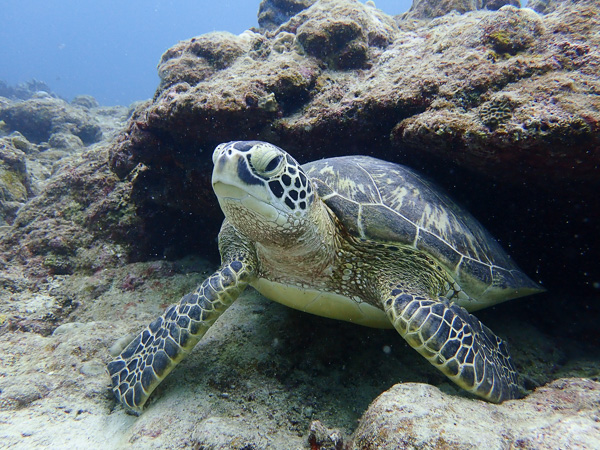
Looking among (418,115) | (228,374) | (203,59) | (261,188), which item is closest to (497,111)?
(418,115)

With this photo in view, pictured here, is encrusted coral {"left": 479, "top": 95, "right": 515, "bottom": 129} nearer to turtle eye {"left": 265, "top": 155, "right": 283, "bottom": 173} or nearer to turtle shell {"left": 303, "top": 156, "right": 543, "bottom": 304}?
turtle shell {"left": 303, "top": 156, "right": 543, "bottom": 304}

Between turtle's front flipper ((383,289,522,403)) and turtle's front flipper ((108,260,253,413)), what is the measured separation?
3.85 ft

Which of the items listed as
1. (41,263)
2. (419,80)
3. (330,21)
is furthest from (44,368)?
(330,21)

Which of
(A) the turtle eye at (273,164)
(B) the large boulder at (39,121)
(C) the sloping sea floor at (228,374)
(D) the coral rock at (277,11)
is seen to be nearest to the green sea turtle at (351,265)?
(A) the turtle eye at (273,164)

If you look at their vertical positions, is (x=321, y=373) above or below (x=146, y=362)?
below

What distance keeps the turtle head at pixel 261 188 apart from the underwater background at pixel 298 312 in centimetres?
109

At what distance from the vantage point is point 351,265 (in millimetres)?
2447

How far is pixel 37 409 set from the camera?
1975 mm

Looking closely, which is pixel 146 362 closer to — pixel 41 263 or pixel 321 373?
pixel 321 373

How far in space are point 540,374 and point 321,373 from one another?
1.74 meters

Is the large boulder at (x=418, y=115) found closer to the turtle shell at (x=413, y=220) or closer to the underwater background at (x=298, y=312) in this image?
the underwater background at (x=298, y=312)

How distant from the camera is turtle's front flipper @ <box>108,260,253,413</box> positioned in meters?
2.04

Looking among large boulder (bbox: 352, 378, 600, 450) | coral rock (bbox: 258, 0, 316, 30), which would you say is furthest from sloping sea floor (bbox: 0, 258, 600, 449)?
coral rock (bbox: 258, 0, 316, 30)

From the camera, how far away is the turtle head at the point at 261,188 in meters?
1.73
